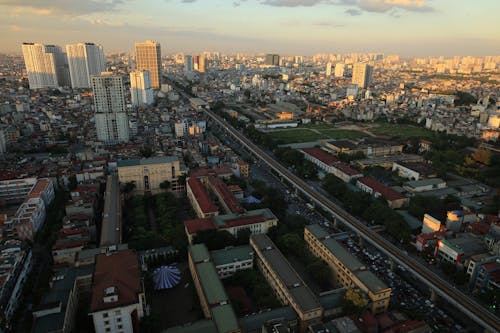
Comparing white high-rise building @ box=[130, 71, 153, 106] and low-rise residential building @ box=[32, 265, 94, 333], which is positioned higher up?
white high-rise building @ box=[130, 71, 153, 106]

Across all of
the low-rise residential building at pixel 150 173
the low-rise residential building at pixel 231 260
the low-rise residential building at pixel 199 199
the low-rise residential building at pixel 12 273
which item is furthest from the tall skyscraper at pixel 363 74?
the low-rise residential building at pixel 12 273

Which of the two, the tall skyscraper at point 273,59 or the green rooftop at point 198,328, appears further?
the tall skyscraper at point 273,59

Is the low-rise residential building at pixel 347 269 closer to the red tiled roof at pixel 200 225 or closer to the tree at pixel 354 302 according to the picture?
the tree at pixel 354 302

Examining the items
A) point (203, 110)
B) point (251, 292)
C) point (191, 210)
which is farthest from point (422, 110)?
point (251, 292)

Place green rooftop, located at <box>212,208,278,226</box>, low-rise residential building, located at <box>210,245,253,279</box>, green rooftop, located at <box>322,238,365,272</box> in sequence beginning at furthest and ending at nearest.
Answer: green rooftop, located at <box>212,208,278,226</box> < low-rise residential building, located at <box>210,245,253,279</box> < green rooftop, located at <box>322,238,365,272</box>

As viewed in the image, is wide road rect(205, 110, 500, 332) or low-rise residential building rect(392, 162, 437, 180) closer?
wide road rect(205, 110, 500, 332)

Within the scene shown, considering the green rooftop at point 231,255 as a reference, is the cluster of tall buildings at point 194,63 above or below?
above

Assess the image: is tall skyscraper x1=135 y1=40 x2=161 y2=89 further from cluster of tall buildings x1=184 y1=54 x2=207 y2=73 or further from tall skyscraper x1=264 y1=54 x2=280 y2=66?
tall skyscraper x1=264 y1=54 x2=280 y2=66

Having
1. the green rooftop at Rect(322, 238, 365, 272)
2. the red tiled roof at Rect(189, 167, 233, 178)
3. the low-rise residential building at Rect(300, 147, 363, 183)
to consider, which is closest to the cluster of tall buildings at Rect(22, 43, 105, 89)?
the red tiled roof at Rect(189, 167, 233, 178)
